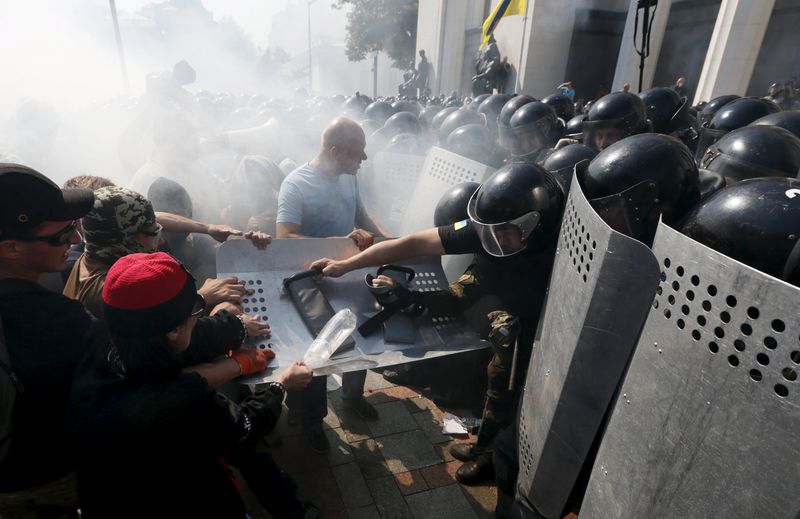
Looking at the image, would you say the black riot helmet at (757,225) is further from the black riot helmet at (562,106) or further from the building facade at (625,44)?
the building facade at (625,44)

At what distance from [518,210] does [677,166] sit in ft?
2.45

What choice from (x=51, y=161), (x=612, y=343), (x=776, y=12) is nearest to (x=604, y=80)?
(x=776, y=12)

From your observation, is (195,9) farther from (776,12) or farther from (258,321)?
(258,321)

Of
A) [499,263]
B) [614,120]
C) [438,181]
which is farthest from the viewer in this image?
[614,120]

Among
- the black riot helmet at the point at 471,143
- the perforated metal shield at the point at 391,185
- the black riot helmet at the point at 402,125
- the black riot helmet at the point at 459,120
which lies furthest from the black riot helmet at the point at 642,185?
the black riot helmet at the point at 402,125

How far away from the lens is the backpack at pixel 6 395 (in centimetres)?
153

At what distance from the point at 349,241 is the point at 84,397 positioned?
1.67 meters

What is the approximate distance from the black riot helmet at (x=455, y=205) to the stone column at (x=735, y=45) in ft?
45.9

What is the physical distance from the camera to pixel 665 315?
134cm

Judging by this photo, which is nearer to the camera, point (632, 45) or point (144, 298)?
point (144, 298)

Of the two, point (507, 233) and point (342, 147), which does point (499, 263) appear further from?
point (342, 147)

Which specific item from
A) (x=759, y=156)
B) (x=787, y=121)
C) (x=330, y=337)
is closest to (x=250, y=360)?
(x=330, y=337)

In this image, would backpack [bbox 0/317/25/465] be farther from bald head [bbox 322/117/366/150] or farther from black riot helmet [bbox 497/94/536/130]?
black riot helmet [bbox 497/94/536/130]

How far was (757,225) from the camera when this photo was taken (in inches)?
58.1
